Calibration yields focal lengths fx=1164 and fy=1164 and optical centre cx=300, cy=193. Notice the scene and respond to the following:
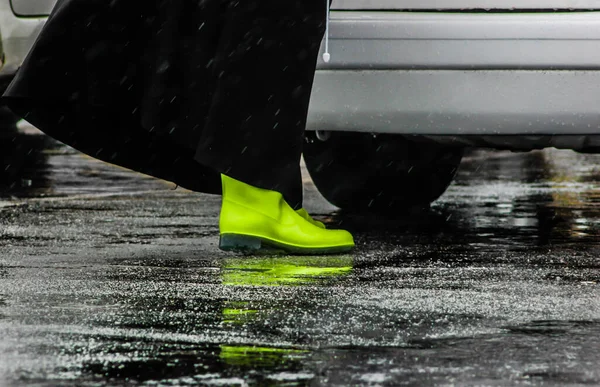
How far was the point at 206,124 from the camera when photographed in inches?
151

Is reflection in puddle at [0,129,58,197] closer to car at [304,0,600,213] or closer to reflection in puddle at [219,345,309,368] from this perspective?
car at [304,0,600,213]

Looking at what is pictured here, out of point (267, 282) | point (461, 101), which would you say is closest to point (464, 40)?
point (461, 101)

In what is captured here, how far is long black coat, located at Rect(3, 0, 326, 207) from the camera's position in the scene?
3777mm

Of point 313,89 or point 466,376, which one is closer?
point 466,376

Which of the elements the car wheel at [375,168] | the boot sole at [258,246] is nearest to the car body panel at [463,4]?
the boot sole at [258,246]

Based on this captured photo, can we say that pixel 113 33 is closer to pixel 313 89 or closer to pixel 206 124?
pixel 206 124

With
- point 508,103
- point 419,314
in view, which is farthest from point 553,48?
point 419,314

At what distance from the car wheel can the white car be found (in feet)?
4.09

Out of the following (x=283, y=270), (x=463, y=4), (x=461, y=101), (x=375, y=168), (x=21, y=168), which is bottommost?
(x=21, y=168)

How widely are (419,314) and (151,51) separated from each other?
1.55 metres

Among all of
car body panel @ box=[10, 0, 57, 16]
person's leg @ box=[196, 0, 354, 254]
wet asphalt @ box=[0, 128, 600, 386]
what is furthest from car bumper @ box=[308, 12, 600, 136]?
car body panel @ box=[10, 0, 57, 16]

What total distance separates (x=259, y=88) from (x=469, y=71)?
750 millimetres

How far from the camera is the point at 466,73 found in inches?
158

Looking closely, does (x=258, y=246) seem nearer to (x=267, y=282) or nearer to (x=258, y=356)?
(x=267, y=282)
